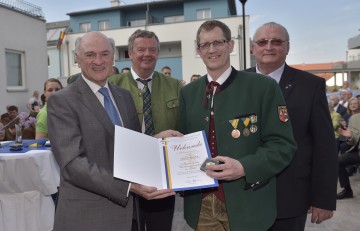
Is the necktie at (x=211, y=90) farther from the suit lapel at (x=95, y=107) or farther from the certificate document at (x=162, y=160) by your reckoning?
the suit lapel at (x=95, y=107)

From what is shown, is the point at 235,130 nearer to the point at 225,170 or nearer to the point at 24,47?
the point at 225,170

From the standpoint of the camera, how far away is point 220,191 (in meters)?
1.94

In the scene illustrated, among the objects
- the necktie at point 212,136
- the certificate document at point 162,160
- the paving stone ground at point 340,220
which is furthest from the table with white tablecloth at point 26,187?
the necktie at point 212,136

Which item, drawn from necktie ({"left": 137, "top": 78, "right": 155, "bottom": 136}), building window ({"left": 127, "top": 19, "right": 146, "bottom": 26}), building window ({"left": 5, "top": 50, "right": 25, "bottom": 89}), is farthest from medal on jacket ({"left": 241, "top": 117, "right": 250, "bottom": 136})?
building window ({"left": 127, "top": 19, "right": 146, "bottom": 26})

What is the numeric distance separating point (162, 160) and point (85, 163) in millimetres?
411

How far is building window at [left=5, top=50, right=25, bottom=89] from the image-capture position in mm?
12469

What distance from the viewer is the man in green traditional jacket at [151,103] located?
257 cm

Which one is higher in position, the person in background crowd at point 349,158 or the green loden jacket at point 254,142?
the green loden jacket at point 254,142

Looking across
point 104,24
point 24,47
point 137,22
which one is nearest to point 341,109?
point 24,47

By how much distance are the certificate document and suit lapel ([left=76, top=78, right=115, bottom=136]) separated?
0.13m

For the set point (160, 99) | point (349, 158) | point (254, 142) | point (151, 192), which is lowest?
point (349, 158)

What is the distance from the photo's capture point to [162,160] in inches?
72.7

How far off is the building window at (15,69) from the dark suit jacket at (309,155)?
41.0ft

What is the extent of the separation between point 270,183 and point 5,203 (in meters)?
2.91
